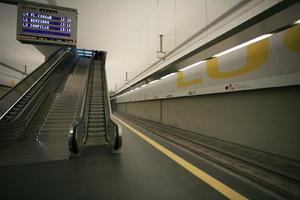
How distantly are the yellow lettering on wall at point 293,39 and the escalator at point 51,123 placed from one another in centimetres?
415

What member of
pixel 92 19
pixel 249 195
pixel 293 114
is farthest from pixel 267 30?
pixel 92 19

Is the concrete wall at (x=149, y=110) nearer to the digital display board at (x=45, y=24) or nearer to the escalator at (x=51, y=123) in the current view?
the escalator at (x=51, y=123)

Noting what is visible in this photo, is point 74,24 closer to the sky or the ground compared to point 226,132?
closer to the sky

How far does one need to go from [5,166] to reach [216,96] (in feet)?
18.3

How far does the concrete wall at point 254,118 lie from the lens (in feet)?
8.79

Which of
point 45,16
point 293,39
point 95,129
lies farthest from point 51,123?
point 293,39

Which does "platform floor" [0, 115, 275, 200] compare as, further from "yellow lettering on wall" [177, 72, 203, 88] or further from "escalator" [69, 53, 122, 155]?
"yellow lettering on wall" [177, 72, 203, 88]

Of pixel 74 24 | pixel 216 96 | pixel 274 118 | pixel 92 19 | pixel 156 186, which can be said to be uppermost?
pixel 92 19

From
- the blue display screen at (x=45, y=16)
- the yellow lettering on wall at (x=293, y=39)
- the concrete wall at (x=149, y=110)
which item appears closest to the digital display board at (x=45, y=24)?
the blue display screen at (x=45, y=16)

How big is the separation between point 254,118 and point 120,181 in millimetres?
3474

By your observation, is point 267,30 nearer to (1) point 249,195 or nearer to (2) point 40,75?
(1) point 249,195

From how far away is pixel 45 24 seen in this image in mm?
4148

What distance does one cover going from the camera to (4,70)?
1057 cm

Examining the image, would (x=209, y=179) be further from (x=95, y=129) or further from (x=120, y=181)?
(x=95, y=129)
